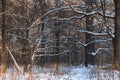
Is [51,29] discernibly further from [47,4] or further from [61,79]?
[61,79]

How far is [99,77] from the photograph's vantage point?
9523 mm

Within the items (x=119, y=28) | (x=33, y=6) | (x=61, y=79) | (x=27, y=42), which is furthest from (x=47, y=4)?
(x=61, y=79)

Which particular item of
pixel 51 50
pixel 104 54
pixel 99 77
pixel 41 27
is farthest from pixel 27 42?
pixel 104 54

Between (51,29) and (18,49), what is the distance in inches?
114

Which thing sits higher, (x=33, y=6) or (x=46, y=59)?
(x=33, y=6)

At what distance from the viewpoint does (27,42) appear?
1844cm

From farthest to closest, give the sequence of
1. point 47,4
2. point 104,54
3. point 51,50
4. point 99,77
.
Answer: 1. point 104,54
2. point 51,50
3. point 47,4
4. point 99,77

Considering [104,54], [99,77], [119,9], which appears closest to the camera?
[99,77]

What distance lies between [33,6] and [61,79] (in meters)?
11.2

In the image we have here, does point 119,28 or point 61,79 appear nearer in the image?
point 61,79

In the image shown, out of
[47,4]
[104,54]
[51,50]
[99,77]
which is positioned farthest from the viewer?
[104,54]

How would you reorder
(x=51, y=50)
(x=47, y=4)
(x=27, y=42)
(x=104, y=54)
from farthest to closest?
(x=104, y=54)
(x=51, y=50)
(x=47, y=4)
(x=27, y=42)

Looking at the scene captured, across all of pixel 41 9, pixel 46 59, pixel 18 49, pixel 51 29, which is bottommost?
pixel 46 59

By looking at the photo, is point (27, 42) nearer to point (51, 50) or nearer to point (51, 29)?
point (51, 29)
